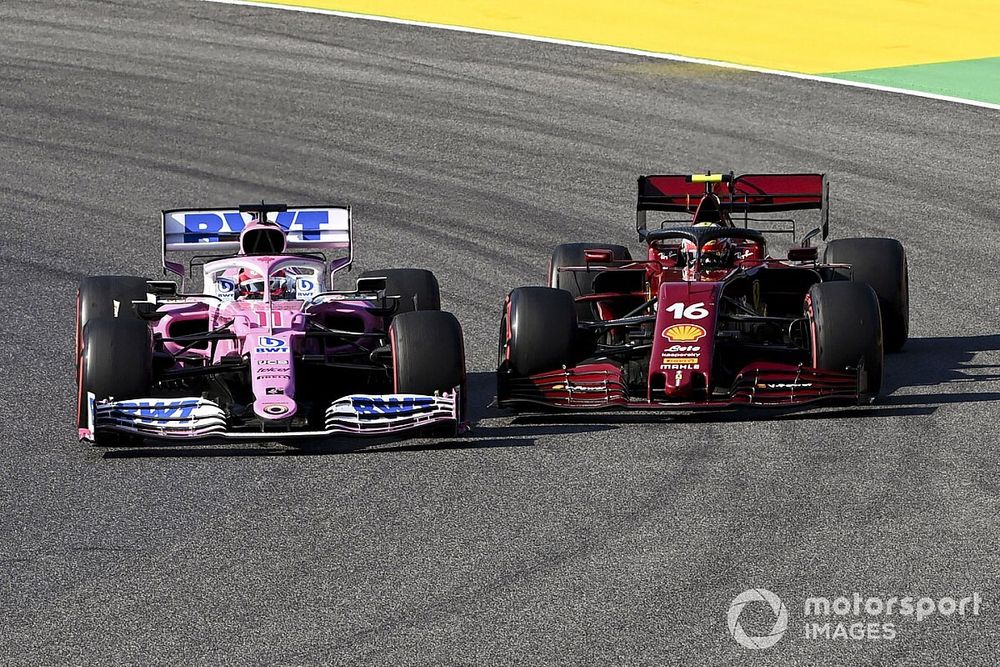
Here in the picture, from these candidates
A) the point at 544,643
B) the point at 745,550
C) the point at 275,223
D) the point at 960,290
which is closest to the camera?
the point at 544,643

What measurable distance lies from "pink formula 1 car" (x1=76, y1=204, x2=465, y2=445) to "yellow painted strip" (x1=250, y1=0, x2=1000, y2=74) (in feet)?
46.0

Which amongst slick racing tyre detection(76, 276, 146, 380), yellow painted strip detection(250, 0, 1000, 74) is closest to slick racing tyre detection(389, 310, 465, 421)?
slick racing tyre detection(76, 276, 146, 380)

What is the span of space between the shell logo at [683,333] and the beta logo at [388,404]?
6.43 ft

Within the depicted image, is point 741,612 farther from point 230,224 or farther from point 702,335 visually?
point 230,224

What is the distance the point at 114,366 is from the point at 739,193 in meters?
6.58

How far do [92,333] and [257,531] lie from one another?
103 inches

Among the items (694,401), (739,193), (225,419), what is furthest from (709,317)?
(225,419)

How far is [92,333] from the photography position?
13.3 m

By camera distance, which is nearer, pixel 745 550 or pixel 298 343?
pixel 745 550

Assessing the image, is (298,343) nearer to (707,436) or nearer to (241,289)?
(241,289)

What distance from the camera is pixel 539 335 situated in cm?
1436

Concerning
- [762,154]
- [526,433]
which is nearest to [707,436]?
[526,433]

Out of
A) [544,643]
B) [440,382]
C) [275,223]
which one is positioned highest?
[275,223]

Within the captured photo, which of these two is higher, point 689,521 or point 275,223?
point 275,223
